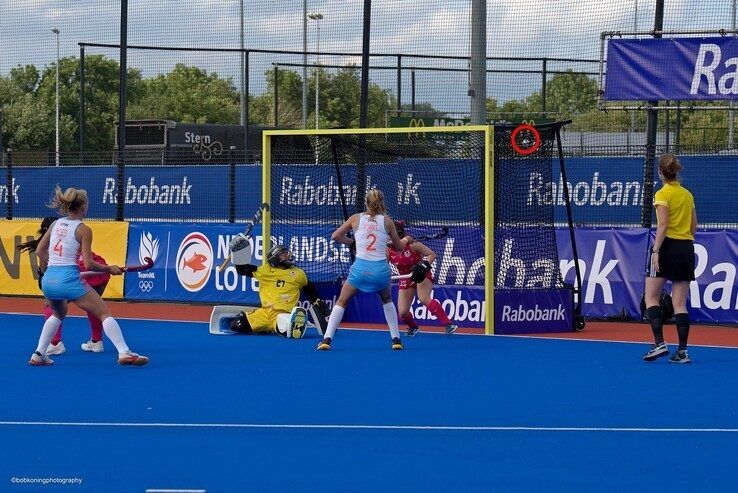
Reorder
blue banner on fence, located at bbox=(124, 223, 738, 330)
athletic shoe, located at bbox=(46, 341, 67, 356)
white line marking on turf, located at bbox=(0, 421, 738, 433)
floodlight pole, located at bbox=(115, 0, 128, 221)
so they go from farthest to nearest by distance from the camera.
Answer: floodlight pole, located at bbox=(115, 0, 128, 221), blue banner on fence, located at bbox=(124, 223, 738, 330), athletic shoe, located at bbox=(46, 341, 67, 356), white line marking on turf, located at bbox=(0, 421, 738, 433)

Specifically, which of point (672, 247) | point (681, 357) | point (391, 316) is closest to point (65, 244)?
point (391, 316)

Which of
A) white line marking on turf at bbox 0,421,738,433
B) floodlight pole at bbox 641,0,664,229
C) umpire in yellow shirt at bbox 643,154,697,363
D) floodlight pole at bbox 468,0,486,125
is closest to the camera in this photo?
white line marking on turf at bbox 0,421,738,433

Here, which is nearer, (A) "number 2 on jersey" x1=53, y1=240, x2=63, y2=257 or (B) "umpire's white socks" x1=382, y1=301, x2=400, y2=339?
(A) "number 2 on jersey" x1=53, y1=240, x2=63, y2=257

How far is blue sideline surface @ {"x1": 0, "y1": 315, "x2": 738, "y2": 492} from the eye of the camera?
766 cm

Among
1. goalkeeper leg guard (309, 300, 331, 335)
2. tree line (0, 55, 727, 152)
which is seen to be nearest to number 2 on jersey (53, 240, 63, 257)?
goalkeeper leg guard (309, 300, 331, 335)

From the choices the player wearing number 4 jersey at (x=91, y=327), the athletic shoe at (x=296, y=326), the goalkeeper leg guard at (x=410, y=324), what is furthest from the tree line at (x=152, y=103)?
the player wearing number 4 jersey at (x=91, y=327)

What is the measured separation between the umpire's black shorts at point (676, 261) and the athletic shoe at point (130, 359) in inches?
206

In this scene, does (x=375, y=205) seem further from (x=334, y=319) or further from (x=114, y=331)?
(x=114, y=331)

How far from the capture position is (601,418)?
32.5 ft

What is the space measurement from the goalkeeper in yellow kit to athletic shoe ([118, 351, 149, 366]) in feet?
10.8

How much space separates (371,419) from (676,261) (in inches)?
190

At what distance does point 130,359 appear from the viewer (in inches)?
514

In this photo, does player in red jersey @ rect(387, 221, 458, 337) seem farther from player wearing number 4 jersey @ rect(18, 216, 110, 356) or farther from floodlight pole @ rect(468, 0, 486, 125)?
floodlight pole @ rect(468, 0, 486, 125)

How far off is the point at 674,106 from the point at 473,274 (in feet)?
14.1
